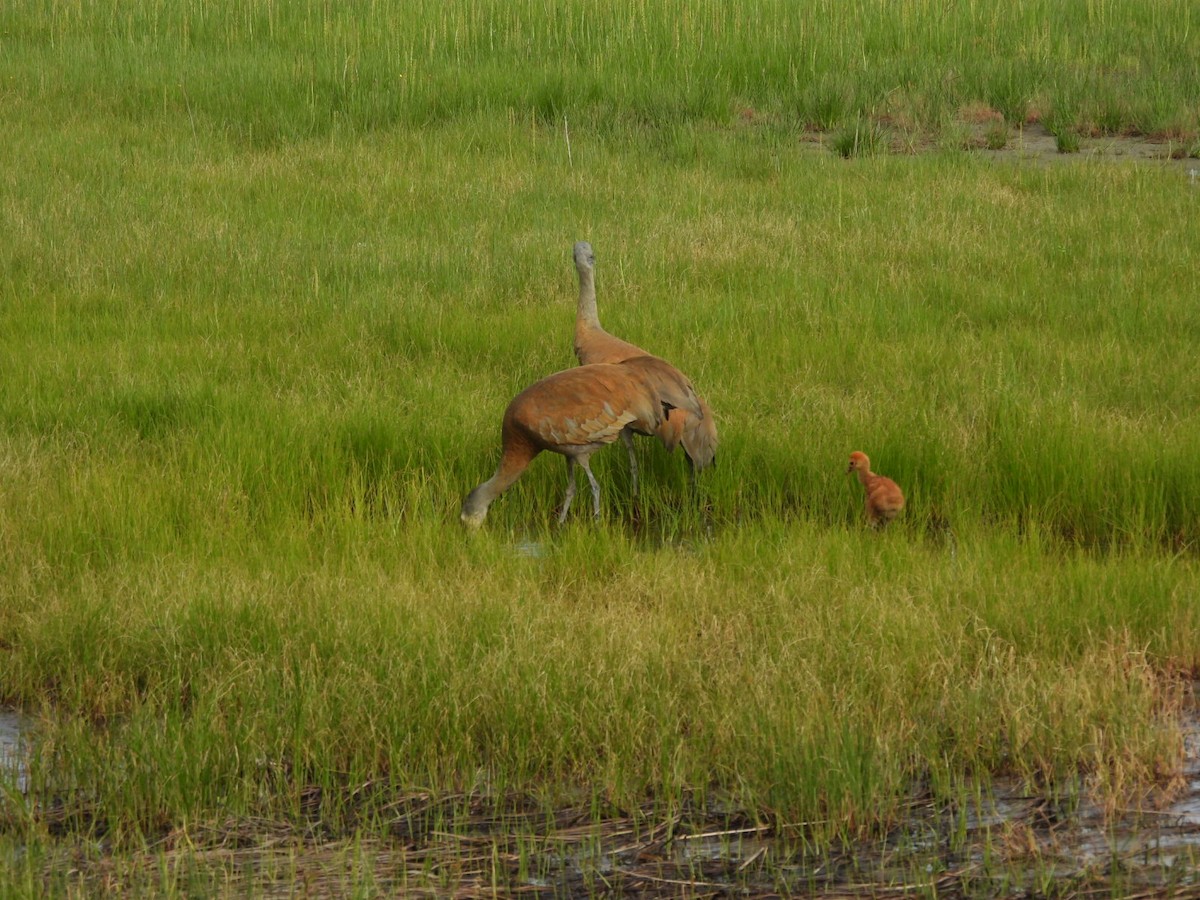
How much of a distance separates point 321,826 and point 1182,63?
541 inches

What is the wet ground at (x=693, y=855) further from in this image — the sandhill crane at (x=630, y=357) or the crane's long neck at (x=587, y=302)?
the crane's long neck at (x=587, y=302)

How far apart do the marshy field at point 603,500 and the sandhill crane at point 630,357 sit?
0.29 meters

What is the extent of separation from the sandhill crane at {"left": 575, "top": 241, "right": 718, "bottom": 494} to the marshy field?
0.96 ft

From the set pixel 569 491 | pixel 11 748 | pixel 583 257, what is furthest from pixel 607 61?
pixel 11 748

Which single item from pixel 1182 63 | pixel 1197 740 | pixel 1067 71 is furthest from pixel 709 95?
pixel 1197 740

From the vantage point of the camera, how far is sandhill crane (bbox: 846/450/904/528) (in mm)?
6348

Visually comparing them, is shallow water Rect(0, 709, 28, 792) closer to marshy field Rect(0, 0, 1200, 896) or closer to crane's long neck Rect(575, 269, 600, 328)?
marshy field Rect(0, 0, 1200, 896)

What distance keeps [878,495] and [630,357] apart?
52.1 inches

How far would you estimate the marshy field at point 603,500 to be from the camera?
410 cm

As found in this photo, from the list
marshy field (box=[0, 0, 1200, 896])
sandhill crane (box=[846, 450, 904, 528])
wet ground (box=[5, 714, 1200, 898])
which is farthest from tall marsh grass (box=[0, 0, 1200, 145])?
wet ground (box=[5, 714, 1200, 898])

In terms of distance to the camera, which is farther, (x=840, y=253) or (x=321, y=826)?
(x=840, y=253)

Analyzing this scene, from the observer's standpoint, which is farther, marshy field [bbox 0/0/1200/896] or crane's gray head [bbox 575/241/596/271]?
crane's gray head [bbox 575/241/596/271]

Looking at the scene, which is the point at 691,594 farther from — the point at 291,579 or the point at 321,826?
the point at 321,826

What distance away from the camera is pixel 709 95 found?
14.9m
